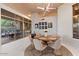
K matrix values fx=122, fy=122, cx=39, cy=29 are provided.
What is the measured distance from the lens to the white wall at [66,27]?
4.04 meters

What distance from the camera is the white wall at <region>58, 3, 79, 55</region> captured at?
404 centimetres

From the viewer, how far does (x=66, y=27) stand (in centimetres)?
425

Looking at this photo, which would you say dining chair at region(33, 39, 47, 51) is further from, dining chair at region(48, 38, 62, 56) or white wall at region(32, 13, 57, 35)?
white wall at region(32, 13, 57, 35)

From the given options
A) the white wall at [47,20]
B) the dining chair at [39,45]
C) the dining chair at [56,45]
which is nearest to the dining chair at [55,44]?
the dining chair at [56,45]

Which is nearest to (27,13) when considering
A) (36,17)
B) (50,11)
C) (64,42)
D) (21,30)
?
(36,17)

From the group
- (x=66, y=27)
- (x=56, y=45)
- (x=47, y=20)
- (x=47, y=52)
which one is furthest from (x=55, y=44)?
(x=47, y=20)

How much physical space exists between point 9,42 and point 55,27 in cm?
147

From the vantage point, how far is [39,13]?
3.82 m

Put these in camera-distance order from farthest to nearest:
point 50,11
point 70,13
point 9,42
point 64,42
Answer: point 70,13
point 64,42
point 50,11
point 9,42

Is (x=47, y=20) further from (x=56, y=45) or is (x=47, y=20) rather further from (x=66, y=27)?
(x=56, y=45)

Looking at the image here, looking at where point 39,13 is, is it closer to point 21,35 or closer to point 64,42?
point 21,35

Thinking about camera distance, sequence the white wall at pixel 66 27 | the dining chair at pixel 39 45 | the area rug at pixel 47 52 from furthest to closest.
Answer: the dining chair at pixel 39 45
the white wall at pixel 66 27
the area rug at pixel 47 52

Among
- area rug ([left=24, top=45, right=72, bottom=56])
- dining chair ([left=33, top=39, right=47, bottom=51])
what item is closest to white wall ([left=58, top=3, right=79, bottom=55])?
area rug ([left=24, top=45, right=72, bottom=56])

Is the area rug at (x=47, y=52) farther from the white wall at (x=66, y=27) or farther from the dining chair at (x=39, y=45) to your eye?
the white wall at (x=66, y=27)
